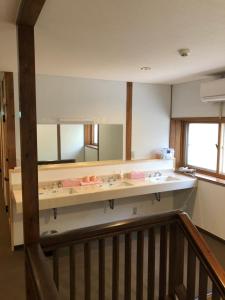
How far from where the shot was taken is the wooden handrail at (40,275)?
3.69ft

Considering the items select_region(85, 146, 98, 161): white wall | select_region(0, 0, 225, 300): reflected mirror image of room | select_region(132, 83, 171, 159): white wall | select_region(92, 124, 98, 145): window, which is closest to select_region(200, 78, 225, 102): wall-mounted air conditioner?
select_region(0, 0, 225, 300): reflected mirror image of room

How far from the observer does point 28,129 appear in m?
1.60

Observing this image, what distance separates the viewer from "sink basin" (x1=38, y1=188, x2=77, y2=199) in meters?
3.32

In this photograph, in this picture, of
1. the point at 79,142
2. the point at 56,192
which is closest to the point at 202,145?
the point at 79,142

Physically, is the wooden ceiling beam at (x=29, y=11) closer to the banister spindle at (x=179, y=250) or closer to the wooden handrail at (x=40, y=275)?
the wooden handrail at (x=40, y=275)

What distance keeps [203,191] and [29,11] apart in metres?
3.47

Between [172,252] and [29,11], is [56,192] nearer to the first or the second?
[172,252]

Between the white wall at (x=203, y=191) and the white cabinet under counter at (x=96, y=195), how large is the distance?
28cm

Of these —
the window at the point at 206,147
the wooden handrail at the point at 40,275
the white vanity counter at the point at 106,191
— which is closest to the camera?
the wooden handrail at the point at 40,275

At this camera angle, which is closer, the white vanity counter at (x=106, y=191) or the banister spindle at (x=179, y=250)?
the banister spindle at (x=179, y=250)

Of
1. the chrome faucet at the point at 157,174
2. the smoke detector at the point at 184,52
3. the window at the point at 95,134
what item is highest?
the smoke detector at the point at 184,52

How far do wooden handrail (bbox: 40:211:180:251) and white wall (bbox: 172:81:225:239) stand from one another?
2.20m

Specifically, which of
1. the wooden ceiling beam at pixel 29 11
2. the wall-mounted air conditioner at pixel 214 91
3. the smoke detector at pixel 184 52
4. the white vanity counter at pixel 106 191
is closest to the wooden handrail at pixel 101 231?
the wooden ceiling beam at pixel 29 11

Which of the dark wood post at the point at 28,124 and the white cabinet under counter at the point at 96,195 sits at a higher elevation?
the dark wood post at the point at 28,124
